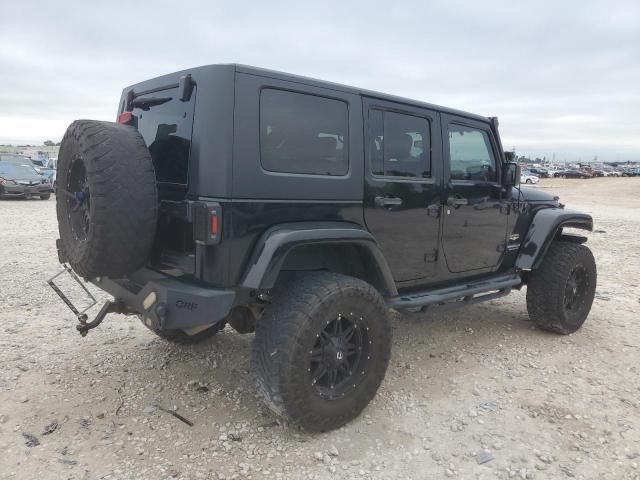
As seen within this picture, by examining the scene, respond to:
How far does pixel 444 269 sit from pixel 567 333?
1667mm

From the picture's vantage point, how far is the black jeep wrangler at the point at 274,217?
2580 millimetres

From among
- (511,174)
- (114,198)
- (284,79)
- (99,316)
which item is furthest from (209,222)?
(511,174)

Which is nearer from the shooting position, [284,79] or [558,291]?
[284,79]

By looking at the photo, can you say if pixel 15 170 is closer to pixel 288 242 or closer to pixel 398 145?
pixel 398 145

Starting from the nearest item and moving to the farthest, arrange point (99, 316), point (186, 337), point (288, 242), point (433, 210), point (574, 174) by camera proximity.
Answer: point (288, 242) → point (99, 316) → point (433, 210) → point (186, 337) → point (574, 174)

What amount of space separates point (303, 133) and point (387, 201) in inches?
29.6

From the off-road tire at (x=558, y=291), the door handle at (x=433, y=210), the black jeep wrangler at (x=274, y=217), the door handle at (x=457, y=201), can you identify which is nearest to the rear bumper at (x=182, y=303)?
the black jeep wrangler at (x=274, y=217)

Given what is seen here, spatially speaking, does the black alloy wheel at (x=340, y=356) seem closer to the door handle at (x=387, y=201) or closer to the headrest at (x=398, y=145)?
the door handle at (x=387, y=201)

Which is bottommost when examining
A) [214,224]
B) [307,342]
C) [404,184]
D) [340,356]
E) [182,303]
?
[340,356]

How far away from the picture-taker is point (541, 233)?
4.47 metres

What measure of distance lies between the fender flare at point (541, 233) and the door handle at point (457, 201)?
0.98 meters

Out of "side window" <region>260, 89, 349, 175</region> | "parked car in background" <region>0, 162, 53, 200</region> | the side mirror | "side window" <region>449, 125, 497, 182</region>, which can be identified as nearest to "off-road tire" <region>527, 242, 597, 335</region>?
the side mirror

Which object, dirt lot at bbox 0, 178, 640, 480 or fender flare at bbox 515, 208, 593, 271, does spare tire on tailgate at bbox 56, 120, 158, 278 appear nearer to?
dirt lot at bbox 0, 178, 640, 480

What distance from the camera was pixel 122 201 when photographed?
253cm
